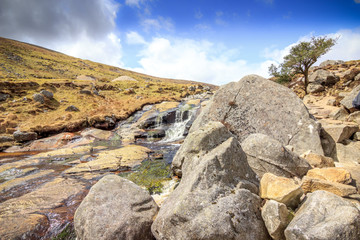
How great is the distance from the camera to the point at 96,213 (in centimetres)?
496

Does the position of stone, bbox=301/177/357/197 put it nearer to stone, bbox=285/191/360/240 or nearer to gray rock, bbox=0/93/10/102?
stone, bbox=285/191/360/240

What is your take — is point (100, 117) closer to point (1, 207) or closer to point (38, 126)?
point (38, 126)

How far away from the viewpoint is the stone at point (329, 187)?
467 cm

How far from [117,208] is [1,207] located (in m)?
6.04

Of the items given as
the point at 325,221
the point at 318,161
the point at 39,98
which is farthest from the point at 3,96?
the point at 318,161

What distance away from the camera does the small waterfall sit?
23402mm

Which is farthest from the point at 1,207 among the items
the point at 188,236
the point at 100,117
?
the point at 100,117

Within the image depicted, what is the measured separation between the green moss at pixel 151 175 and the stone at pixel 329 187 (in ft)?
20.1

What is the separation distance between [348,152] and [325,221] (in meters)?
7.60

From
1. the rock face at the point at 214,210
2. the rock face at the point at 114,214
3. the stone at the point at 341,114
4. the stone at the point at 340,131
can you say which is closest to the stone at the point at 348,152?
the stone at the point at 340,131

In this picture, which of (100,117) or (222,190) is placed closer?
(222,190)

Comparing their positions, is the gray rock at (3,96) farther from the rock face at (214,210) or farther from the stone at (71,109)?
the rock face at (214,210)

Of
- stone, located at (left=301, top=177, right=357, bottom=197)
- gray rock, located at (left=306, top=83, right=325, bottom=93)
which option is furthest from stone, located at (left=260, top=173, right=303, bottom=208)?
gray rock, located at (left=306, top=83, right=325, bottom=93)

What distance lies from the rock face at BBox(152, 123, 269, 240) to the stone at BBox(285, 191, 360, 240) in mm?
905
